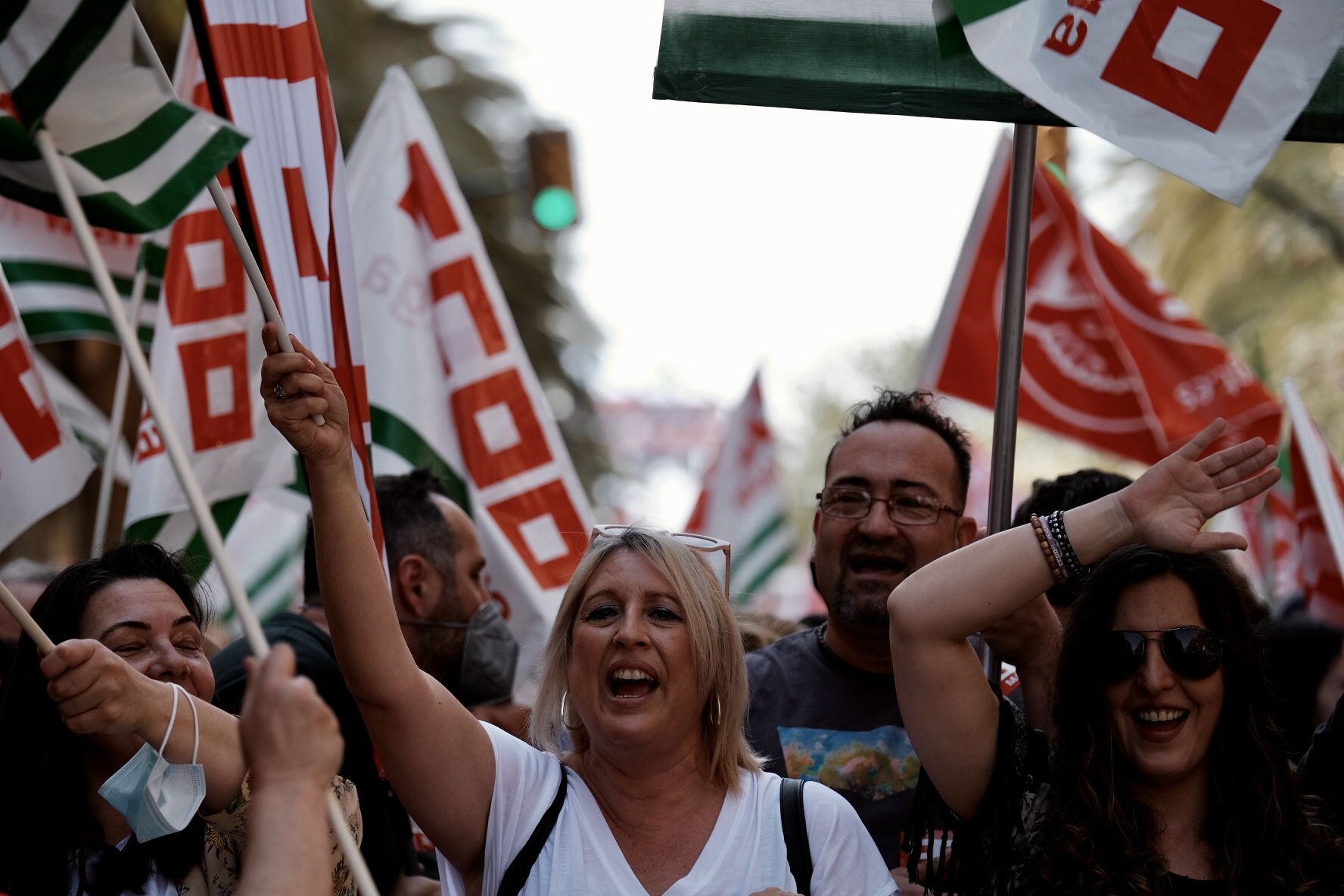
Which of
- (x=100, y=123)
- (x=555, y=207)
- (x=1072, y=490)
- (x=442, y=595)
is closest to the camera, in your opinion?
(x=100, y=123)

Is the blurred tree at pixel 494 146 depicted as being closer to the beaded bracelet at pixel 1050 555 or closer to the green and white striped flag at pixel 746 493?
the green and white striped flag at pixel 746 493

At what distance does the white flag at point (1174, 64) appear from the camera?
2920mm

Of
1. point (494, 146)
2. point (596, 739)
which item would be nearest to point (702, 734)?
point (596, 739)

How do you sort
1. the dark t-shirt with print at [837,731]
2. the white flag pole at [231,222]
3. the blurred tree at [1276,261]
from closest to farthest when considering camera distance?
the white flag pole at [231,222] < the dark t-shirt with print at [837,731] < the blurred tree at [1276,261]

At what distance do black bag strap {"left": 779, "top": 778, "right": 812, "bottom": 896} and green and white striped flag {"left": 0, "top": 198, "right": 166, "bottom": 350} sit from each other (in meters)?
3.67

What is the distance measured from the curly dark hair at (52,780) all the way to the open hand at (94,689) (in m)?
0.31

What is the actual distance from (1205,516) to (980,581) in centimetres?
42

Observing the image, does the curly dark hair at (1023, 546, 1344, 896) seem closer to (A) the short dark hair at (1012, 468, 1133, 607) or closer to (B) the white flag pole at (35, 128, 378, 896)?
(A) the short dark hair at (1012, 468, 1133, 607)

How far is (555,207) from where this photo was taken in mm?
10016

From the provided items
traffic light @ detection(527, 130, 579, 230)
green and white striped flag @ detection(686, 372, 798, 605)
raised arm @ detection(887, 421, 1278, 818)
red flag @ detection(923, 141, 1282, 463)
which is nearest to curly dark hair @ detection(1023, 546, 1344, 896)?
raised arm @ detection(887, 421, 1278, 818)

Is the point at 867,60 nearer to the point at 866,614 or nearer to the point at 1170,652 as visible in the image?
the point at 866,614

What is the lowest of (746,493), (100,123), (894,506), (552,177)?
(894,506)

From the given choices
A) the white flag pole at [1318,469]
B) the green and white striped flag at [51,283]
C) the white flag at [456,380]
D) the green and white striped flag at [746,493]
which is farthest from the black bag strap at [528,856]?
the green and white striped flag at [746,493]

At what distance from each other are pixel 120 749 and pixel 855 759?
4.95 feet
